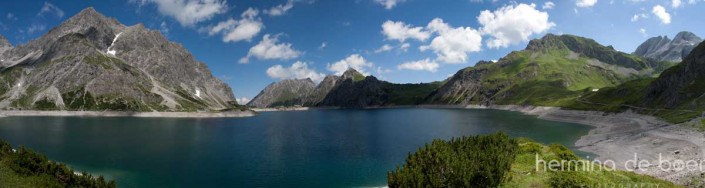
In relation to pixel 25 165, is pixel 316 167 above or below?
below

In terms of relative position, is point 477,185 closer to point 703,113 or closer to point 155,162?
point 155,162

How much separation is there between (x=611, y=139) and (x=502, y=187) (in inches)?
3147

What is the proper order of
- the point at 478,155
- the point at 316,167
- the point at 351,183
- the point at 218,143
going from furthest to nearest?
the point at 218,143 < the point at 316,167 < the point at 351,183 < the point at 478,155

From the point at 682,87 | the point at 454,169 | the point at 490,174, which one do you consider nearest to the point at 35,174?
the point at 454,169

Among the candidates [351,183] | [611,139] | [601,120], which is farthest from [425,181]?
[601,120]

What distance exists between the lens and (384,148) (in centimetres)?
10206

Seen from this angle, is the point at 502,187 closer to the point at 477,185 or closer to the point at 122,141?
the point at 477,185

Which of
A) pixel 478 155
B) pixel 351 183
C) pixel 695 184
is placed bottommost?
pixel 351 183

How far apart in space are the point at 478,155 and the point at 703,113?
3673 inches

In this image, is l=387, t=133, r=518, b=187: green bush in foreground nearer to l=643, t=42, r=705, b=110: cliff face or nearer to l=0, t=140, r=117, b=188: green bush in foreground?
l=0, t=140, r=117, b=188: green bush in foreground

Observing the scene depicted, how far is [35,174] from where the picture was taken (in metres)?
37.2

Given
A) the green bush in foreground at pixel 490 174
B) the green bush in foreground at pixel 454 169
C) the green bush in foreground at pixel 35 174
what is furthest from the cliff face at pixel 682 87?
the green bush in foreground at pixel 35 174

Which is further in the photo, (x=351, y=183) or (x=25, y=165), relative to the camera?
(x=351, y=183)

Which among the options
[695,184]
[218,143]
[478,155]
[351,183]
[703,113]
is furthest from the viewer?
[218,143]
